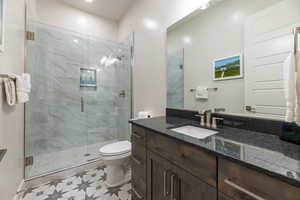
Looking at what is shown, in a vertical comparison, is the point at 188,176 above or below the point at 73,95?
below

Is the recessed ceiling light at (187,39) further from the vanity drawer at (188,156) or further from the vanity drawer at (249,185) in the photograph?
the vanity drawer at (249,185)

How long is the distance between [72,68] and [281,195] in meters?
3.01

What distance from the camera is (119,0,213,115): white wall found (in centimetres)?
156

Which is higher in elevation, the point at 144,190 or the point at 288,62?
the point at 288,62

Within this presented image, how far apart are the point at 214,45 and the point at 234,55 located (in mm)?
222

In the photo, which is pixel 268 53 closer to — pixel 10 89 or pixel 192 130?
pixel 192 130

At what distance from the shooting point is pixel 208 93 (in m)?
1.28

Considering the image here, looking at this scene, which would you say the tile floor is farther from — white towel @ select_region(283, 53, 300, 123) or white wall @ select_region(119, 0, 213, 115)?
white towel @ select_region(283, 53, 300, 123)

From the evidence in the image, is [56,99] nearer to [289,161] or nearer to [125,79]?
[125,79]

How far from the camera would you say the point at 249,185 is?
1.65 ft


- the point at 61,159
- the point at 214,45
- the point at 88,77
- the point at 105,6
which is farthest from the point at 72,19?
the point at 214,45

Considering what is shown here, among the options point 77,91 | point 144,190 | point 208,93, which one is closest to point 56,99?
point 77,91

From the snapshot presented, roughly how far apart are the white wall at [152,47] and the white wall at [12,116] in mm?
1482

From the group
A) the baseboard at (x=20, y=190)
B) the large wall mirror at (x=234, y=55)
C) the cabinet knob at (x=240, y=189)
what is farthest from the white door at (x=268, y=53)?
the baseboard at (x=20, y=190)
